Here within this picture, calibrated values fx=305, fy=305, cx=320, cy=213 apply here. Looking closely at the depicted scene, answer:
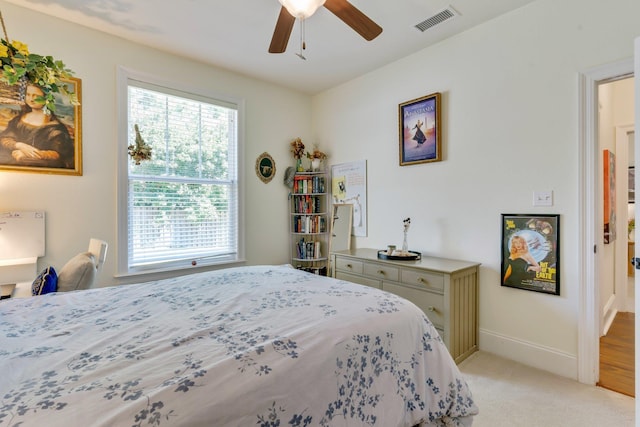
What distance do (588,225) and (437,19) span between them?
6.48ft

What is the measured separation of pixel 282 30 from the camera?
1.97 meters

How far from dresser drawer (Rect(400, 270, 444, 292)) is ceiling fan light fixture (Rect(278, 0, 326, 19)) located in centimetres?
201

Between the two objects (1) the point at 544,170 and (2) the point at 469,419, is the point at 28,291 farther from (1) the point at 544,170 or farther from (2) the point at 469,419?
(1) the point at 544,170

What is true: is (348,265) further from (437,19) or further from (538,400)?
(437,19)

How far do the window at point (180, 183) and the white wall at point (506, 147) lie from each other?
1.84 m

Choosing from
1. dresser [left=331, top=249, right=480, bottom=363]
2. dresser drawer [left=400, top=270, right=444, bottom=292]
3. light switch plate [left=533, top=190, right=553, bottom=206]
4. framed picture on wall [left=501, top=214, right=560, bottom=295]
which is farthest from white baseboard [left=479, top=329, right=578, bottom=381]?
→ light switch plate [left=533, top=190, right=553, bottom=206]

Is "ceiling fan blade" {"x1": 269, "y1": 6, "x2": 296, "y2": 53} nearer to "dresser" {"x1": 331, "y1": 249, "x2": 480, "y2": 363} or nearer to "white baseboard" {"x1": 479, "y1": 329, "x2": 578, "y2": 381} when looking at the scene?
"dresser" {"x1": 331, "y1": 249, "x2": 480, "y2": 363}

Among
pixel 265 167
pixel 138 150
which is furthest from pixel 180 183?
pixel 265 167

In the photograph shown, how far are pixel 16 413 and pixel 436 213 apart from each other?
2957 mm

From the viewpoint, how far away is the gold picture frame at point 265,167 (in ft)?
12.5

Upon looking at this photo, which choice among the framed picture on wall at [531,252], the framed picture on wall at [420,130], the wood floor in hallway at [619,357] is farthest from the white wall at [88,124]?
the wood floor in hallway at [619,357]

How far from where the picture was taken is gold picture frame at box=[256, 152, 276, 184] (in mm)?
3814

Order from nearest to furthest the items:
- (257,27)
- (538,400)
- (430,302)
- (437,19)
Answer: (538,400) → (430,302) → (437,19) → (257,27)

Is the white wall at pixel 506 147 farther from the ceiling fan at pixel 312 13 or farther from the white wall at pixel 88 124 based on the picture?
the white wall at pixel 88 124
